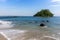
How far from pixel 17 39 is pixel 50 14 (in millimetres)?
160631

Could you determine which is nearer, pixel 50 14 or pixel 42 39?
pixel 42 39

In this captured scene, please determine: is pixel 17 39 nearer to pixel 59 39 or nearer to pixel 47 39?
pixel 47 39

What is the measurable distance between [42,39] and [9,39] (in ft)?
11.8

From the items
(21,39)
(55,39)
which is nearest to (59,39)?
(55,39)

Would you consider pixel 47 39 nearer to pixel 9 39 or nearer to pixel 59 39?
pixel 59 39

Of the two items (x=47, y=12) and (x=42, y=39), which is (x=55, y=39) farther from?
(x=47, y=12)

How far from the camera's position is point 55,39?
45.3ft

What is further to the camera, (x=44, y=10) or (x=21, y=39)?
(x=44, y=10)

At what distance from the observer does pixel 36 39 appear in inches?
539

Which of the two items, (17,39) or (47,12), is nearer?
(17,39)

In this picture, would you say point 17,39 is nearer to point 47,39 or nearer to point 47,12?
point 47,39

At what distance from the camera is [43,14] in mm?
169500

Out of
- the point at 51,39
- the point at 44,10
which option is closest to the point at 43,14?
the point at 44,10

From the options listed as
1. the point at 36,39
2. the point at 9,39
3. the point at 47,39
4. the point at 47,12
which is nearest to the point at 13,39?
the point at 9,39
